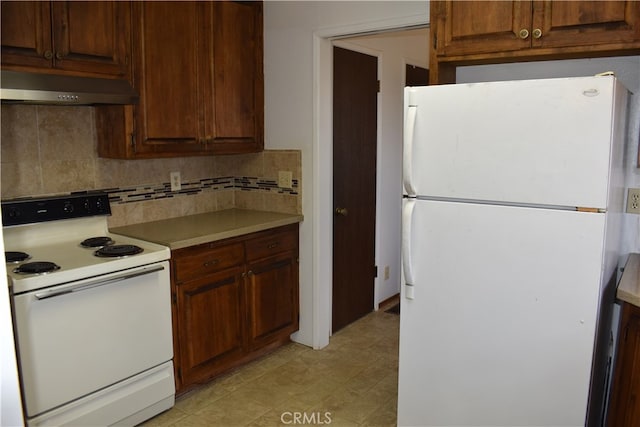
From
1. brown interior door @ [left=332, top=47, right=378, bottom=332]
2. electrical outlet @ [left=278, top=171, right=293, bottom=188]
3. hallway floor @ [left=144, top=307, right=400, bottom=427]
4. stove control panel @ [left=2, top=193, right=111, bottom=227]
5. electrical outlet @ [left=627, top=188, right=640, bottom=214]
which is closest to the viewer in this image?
electrical outlet @ [left=627, top=188, right=640, bottom=214]

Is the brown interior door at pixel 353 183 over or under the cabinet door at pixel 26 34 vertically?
under

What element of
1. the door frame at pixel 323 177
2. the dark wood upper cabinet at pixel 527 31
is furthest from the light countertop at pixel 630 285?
the door frame at pixel 323 177

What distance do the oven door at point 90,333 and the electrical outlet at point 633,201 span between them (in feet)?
7.01

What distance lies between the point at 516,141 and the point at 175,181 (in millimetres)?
2129

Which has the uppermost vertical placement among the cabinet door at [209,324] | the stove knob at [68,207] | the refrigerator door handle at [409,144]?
the refrigerator door handle at [409,144]

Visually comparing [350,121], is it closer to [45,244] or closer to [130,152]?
[130,152]

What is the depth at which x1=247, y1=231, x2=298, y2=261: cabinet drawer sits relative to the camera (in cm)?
303

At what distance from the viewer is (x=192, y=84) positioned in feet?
9.58

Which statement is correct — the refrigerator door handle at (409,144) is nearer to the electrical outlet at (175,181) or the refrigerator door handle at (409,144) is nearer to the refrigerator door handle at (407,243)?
the refrigerator door handle at (407,243)

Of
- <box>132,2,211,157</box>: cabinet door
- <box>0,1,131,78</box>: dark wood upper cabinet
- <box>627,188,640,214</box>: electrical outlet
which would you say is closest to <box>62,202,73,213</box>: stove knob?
<box>132,2,211,157</box>: cabinet door

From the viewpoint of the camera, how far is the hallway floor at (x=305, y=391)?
8.50ft

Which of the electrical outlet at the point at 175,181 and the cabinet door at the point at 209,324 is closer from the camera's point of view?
the cabinet door at the point at 209,324

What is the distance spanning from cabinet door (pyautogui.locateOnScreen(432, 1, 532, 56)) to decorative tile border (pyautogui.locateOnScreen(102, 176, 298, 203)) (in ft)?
4.57

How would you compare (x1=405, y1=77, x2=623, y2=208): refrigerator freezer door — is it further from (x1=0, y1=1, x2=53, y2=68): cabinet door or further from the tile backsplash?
(x1=0, y1=1, x2=53, y2=68): cabinet door
